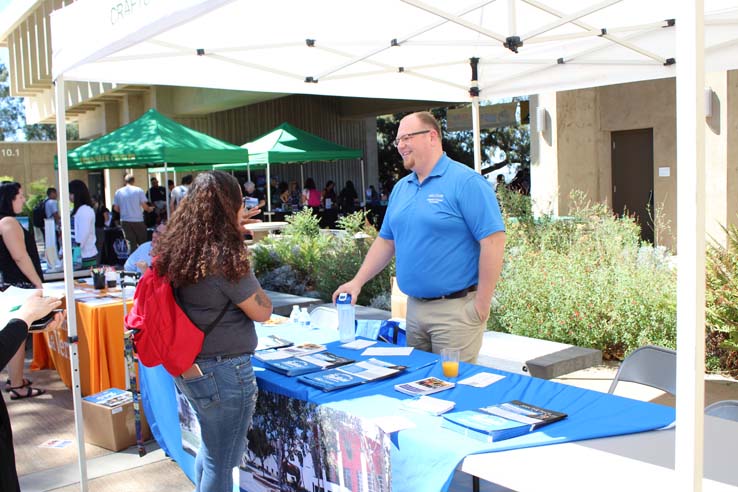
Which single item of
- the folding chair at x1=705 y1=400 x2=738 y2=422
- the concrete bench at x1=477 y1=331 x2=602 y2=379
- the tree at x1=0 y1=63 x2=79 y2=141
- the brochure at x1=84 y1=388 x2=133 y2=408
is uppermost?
the tree at x1=0 y1=63 x2=79 y2=141

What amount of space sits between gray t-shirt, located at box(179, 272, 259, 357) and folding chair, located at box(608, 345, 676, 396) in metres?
1.54

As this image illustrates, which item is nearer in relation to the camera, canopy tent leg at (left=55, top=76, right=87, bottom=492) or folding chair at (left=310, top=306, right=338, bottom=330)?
canopy tent leg at (left=55, top=76, right=87, bottom=492)

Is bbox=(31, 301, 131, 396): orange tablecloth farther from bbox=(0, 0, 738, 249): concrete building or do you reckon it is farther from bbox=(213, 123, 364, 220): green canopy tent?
bbox=(213, 123, 364, 220): green canopy tent

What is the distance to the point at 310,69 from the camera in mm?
5223

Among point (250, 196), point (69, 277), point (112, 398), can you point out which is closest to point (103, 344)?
point (112, 398)

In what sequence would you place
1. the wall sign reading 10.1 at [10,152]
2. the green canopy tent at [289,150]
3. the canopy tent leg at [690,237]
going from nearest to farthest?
the canopy tent leg at [690,237], the green canopy tent at [289,150], the wall sign reading 10.1 at [10,152]

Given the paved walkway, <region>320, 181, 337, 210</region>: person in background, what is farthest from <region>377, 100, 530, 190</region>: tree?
the paved walkway

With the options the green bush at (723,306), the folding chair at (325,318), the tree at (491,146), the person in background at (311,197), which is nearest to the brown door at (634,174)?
the green bush at (723,306)

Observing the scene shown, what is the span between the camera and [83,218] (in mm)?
8891

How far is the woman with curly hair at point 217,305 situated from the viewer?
2570 millimetres

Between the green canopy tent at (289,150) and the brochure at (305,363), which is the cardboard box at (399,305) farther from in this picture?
the green canopy tent at (289,150)

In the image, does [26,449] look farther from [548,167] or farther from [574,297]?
[548,167]

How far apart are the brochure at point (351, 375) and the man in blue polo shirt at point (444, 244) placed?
16.6 inches

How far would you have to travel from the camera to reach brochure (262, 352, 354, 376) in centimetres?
296
